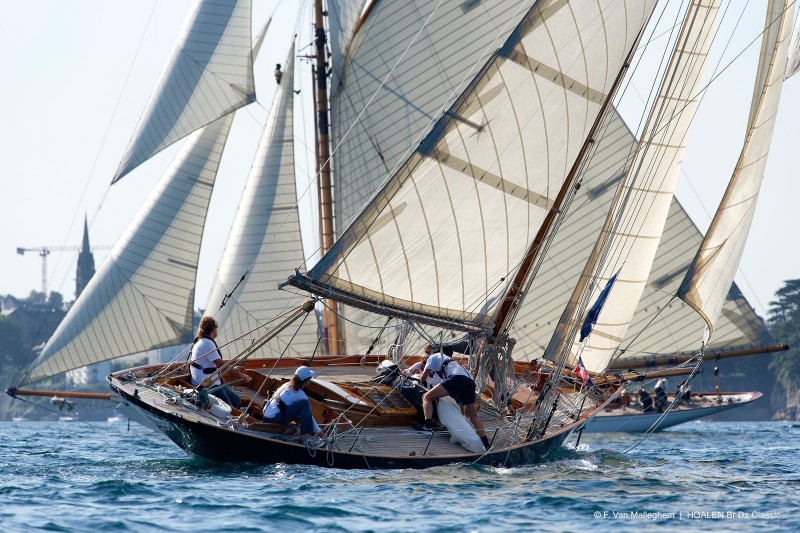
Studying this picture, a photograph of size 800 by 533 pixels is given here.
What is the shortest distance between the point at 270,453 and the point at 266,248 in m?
16.7

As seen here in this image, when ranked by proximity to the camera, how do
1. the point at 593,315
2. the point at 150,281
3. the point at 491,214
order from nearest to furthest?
the point at 491,214
the point at 593,315
the point at 150,281

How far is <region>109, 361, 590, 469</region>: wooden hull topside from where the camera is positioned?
1711cm

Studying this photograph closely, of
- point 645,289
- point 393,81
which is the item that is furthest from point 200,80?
point 645,289

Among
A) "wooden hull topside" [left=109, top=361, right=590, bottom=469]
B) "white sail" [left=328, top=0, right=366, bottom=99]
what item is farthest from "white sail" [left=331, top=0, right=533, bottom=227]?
"wooden hull topside" [left=109, top=361, right=590, bottom=469]

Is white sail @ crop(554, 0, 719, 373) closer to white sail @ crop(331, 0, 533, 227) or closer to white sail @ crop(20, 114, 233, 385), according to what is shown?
white sail @ crop(331, 0, 533, 227)

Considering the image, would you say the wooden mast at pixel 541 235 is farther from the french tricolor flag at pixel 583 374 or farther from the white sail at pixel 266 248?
the white sail at pixel 266 248

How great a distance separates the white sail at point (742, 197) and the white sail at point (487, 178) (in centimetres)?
267

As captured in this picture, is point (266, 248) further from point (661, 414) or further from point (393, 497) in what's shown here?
point (393, 497)

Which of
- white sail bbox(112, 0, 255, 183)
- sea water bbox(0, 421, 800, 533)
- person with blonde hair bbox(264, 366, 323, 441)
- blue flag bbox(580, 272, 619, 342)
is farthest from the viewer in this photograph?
white sail bbox(112, 0, 255, 183)

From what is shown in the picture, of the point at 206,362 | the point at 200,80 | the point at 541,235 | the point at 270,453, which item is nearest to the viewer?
the point at 270,453

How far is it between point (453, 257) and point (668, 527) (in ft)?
20.8

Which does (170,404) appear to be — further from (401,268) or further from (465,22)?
(465,22)

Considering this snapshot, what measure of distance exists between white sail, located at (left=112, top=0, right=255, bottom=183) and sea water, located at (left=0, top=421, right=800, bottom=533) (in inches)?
540

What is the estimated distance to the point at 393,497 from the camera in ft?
49.4
